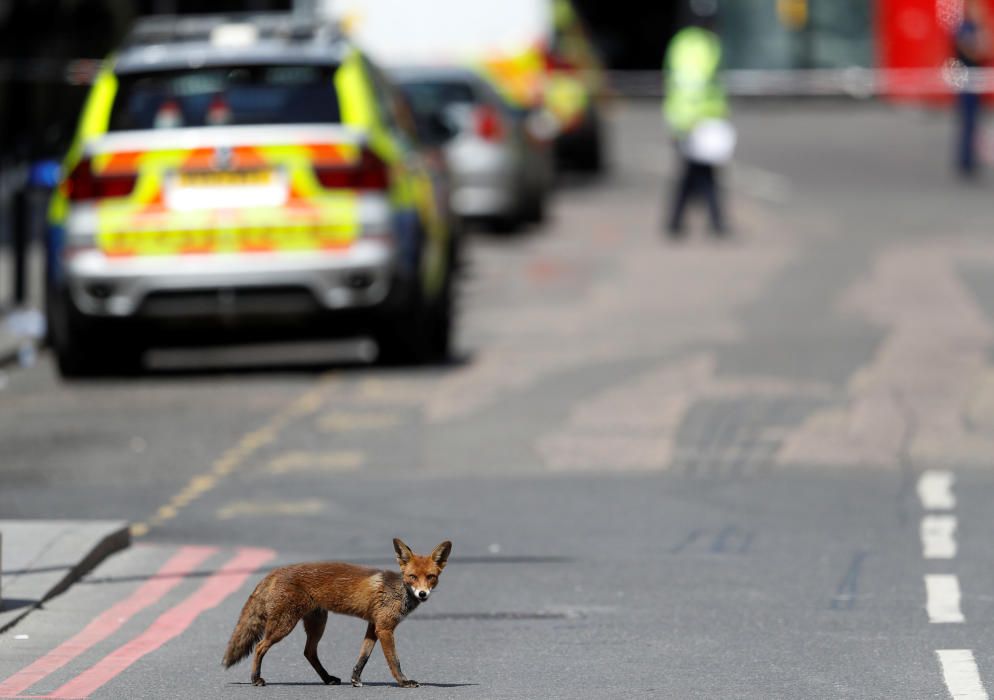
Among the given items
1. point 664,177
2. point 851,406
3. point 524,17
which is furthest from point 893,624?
point 664,177

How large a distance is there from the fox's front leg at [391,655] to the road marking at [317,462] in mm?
4566

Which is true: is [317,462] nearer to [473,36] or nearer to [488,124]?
[488,124]

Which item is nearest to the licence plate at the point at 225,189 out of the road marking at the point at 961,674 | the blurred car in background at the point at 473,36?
the road marking at the point at 961,674

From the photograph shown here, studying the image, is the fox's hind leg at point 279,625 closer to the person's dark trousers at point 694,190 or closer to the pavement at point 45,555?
the pavement at point 45,555

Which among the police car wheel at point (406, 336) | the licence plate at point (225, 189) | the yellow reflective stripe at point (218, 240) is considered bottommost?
the police car wheel at point (406, 336)

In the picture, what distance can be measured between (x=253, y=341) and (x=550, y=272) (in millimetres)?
6396

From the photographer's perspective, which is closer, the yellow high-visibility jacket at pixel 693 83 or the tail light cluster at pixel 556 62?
the yellow high-visibility jacket at pixel 693 83

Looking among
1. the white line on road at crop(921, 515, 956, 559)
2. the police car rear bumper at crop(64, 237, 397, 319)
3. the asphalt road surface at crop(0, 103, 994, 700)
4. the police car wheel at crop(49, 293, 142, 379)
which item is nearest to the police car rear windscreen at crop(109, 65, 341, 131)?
the police car rear bumper at crop(64, 237, 397, 319)

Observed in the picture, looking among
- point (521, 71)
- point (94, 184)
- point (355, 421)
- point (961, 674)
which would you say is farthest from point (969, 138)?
point (961, 674)

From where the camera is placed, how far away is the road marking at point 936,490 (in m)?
10.7

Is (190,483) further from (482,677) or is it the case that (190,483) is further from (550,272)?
(550,272)

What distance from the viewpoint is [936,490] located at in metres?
11.0

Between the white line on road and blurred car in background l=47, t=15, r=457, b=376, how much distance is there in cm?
471

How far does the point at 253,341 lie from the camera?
14703mm
